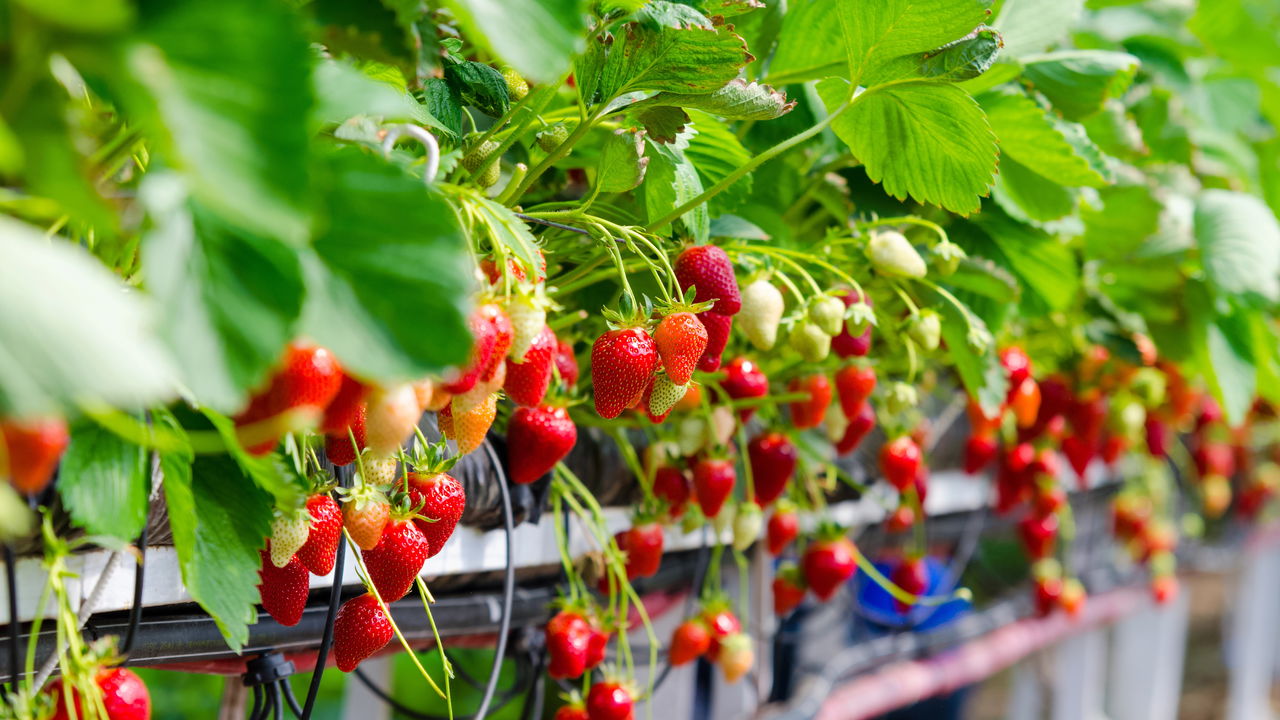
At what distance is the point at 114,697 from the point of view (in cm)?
43

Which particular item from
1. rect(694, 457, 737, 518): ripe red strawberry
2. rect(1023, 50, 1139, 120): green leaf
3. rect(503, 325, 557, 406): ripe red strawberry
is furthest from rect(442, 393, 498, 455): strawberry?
rect(1023, 50, 1139, 120): green leaf

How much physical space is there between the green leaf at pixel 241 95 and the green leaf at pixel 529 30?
7 centimetres

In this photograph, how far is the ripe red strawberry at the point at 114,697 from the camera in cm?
43

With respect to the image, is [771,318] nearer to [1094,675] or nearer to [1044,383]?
[1044,383]

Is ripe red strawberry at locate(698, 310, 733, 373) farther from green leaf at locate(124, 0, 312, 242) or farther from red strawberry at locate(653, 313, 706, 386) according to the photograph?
green leaf at locate(124, 0, 312, 242)

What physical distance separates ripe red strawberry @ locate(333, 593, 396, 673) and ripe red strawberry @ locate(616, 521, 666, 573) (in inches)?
12.1

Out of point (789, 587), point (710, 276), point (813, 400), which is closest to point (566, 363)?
point (710, 276)

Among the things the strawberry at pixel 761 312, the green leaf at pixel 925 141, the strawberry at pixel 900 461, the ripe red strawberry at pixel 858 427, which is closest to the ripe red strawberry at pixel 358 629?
the strawberry at pixel 761 312

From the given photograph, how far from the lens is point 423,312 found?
0.29 meters

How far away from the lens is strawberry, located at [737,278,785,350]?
0.62 m

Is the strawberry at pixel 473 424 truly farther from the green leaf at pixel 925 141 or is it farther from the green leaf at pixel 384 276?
the green leaf at pixel 925 141

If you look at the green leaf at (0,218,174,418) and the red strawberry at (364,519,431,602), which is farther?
the red strawberry at (364,519,431,602)

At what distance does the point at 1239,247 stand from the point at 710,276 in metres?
0.77

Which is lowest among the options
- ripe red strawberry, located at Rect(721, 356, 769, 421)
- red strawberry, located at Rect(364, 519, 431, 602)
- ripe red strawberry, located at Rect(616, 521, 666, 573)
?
ripe red strawberry, located at Rect(616, 521, 666, 573)
